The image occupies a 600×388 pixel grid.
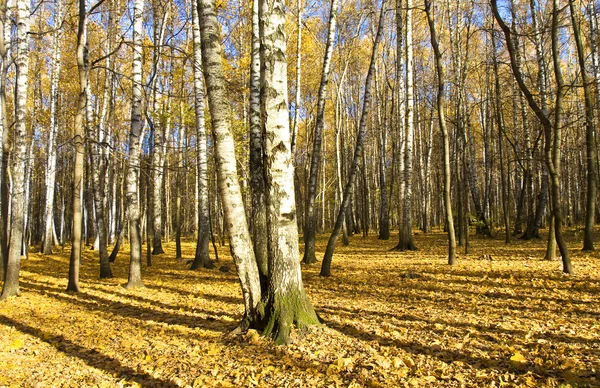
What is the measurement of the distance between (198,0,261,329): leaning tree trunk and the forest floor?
0.57 m

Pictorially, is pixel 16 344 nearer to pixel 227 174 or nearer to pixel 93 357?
pixel 93 357

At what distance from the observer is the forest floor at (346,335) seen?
3594mm

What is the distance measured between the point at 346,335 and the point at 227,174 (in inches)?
95.5

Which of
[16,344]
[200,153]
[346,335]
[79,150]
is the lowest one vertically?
[16,344]

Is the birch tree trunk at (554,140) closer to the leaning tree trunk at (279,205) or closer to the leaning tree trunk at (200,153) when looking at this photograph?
the leaning tree trunk at (279,205)

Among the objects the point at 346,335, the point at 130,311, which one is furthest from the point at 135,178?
the point at 346,335

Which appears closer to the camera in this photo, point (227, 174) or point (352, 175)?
point (227, 174)

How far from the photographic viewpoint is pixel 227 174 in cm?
477

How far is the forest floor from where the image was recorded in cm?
359

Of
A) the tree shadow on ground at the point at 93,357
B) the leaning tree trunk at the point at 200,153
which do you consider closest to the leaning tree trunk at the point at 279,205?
the tree shadow on ground at the point at 93,357

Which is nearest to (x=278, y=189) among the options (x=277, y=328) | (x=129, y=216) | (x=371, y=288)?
(x=277, y=328)

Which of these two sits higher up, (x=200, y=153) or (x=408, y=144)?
(x=408, y=144)

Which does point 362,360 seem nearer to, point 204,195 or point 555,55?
point 555,55

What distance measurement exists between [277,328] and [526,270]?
5.85 metres
